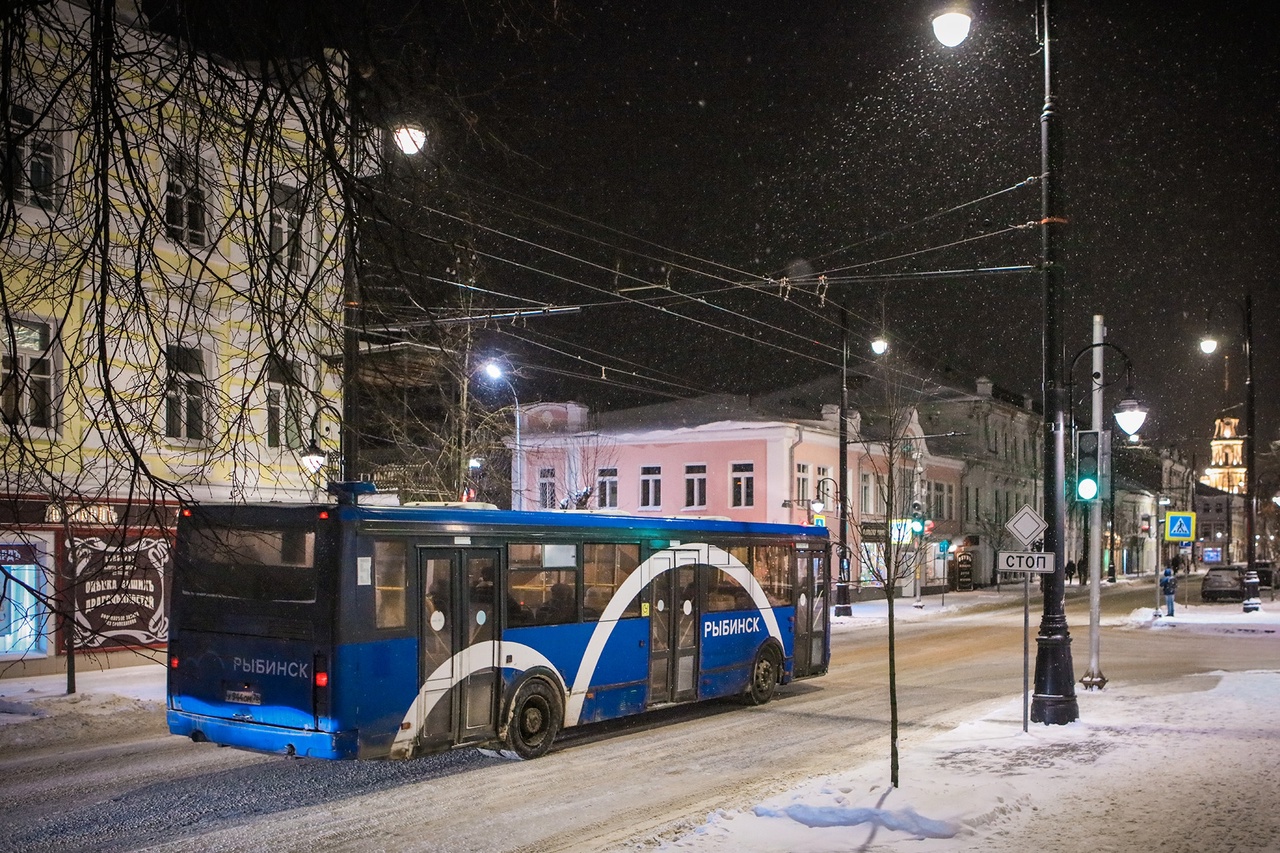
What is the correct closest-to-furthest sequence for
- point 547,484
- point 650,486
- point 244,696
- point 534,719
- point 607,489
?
point 244,696 → point 534,719 → point 650,486 → point 547,484 → point 607,489

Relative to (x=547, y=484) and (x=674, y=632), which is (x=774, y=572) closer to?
(x=674, y=632)

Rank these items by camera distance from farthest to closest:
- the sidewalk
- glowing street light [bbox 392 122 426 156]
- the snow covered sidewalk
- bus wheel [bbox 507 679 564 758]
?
the sidewalk < bus wheel [bbox 507 679 564 758] < the snow covered sidewalk < glowing street light [bbox 392 122 426 156]

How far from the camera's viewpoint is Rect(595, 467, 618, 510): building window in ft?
162

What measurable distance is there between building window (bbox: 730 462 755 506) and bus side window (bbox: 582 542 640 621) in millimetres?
32123

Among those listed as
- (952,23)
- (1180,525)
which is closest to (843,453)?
(1180,525)

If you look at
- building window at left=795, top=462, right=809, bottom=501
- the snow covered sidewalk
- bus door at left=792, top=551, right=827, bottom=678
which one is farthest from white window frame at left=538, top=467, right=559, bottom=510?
the snow covered sidewalk

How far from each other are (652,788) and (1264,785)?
5436 millimetres

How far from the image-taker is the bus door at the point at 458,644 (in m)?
11.2

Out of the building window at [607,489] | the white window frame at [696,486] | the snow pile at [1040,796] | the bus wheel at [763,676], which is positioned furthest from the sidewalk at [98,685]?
the building window at [607,489]

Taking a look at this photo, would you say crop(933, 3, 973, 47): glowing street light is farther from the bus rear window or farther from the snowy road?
the bus rear window

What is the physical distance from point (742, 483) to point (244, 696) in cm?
3649

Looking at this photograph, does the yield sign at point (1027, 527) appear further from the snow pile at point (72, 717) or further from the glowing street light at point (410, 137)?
the snow pile at point (72, 717)

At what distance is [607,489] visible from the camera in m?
49.6

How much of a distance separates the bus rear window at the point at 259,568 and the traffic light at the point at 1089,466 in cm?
1015
